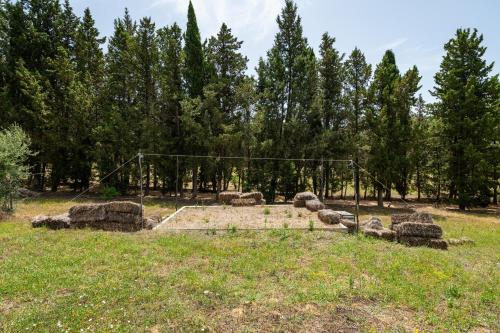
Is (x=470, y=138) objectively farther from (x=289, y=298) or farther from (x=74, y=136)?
(x=74, y=136)

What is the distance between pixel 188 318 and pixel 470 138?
2380 centimetres

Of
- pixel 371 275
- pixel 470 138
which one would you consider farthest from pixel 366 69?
pixel 371 275

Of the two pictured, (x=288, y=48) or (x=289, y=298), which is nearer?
(x=289, y=298)

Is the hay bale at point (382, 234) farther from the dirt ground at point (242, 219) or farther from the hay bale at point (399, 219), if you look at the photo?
the hay bale at point (399, 219)

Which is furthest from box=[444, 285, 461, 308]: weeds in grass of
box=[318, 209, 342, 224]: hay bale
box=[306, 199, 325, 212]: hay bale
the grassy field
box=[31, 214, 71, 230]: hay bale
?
box=[31, 214, 71, 230]: hay bale

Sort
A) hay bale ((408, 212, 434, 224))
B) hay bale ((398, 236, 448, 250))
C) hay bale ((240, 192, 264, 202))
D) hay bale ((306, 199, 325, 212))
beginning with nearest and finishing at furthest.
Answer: hay bale ((398, 236, 448, 250)) → hay bale ((408, 212, 434, 224)) → hay bale ((306, 199, 325, 212)) → hay bale ((240, 192, 264, 202))

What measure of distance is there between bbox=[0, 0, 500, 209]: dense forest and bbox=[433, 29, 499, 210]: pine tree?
0.08 meters

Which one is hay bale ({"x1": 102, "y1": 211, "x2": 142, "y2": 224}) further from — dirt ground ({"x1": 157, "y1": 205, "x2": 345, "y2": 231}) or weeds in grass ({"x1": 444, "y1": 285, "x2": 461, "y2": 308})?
weeds in grass ({"x1": 444, "y1": 285, "x2": 461, "y2": 308})

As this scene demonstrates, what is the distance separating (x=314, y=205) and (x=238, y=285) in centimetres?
880

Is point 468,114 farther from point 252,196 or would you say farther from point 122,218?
point 122,218

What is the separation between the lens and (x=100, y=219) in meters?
10.6

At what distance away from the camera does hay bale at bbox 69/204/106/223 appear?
10.6 metres

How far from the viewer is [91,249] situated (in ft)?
25.7

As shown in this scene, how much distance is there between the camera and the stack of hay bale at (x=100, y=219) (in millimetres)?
10508
